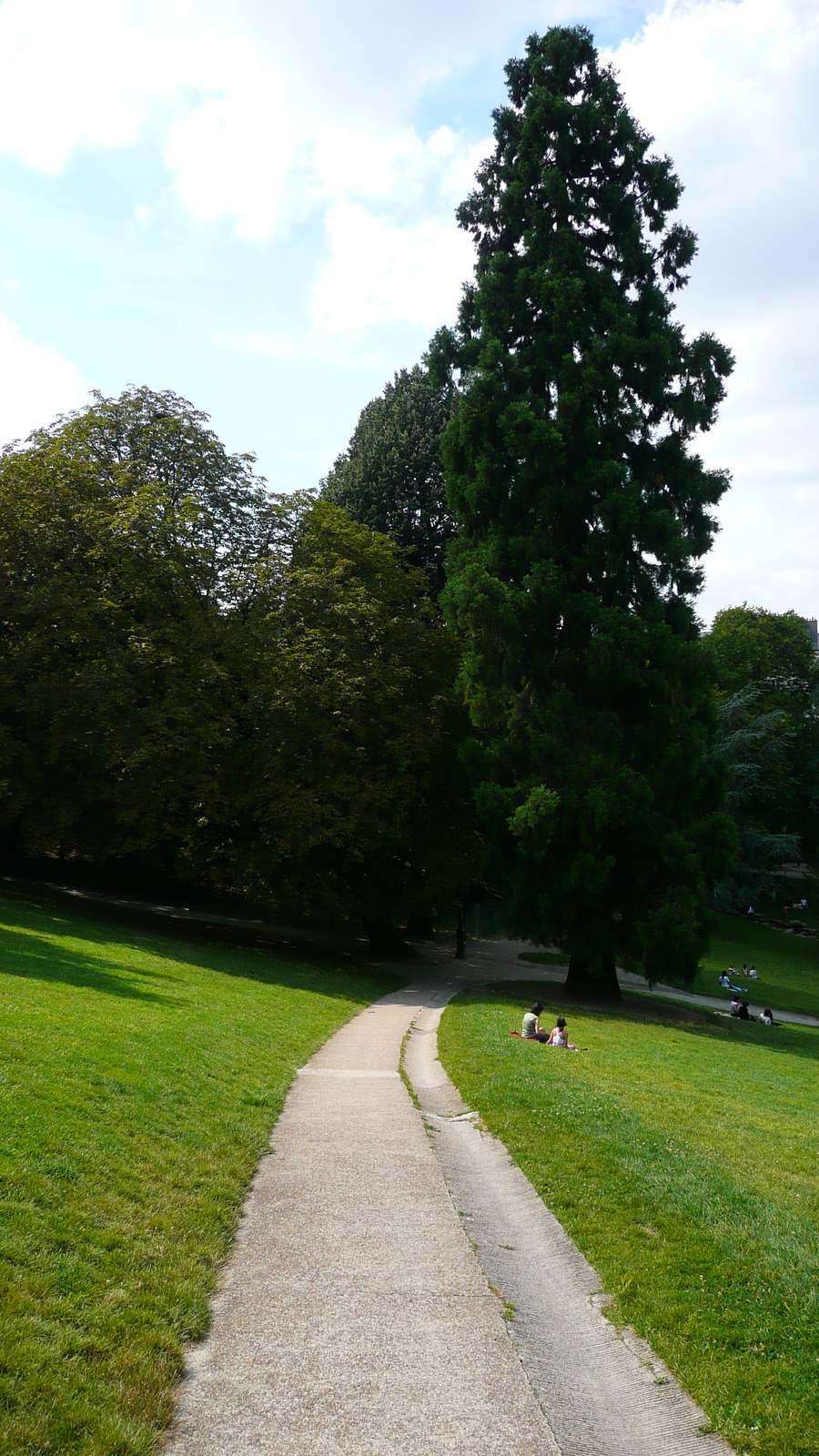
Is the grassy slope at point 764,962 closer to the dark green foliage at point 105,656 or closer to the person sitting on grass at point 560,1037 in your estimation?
the person sitting on grass at point 560,1037

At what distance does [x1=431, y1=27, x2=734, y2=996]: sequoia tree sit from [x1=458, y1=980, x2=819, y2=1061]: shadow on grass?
115 centimetres

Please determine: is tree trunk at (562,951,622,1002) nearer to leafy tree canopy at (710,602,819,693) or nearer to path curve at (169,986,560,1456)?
path curve at (169,986,560,1456)

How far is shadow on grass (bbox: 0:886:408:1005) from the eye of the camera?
16.4 metres

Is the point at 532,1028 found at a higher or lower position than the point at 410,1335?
lower

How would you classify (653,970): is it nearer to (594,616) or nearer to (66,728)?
(594,616)

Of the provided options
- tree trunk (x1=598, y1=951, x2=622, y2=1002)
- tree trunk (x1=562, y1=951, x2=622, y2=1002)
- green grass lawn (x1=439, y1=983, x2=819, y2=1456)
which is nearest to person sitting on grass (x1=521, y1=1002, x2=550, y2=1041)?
green grass lawn (x1=439, y1=983, x2=819, y2=1456)

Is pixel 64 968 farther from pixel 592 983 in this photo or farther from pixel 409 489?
pixel 409 489

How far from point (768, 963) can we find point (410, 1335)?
46.2 metres

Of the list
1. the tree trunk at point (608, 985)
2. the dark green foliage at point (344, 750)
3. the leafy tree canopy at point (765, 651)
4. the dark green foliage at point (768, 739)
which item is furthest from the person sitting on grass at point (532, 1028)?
the leafy tree canopy at point (765, 651)

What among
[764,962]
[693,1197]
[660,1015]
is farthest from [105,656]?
[764,962]

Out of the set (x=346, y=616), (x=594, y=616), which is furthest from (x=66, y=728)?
(x=594, y=616)

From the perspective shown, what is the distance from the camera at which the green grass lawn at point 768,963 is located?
3797 centimetres

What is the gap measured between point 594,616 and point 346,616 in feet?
25.7

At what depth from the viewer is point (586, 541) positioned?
2578 centimetres
